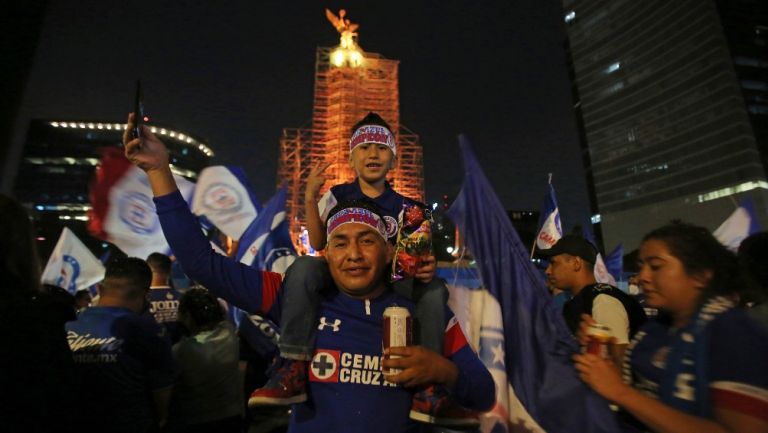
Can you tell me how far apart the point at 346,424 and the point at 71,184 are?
361ft

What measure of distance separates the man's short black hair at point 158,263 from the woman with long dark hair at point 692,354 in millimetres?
5779

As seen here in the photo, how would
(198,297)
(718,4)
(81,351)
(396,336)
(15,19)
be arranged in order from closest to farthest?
(15,19) < (396,336) < (81,351) < (198,297) < (718,4)

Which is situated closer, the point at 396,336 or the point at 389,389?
the point at 396,336

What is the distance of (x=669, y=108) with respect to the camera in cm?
7619

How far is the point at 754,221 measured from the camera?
796 cm

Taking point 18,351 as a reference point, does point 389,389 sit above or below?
below

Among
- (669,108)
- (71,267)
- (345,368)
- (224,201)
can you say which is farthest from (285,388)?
(669,108)

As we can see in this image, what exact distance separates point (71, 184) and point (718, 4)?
12884cm

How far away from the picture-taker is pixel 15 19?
59.6 inches

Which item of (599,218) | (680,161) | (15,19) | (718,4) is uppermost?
(718,4)

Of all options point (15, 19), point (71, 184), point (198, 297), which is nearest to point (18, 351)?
point (15, 19)

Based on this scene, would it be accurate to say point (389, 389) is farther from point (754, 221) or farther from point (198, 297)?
point (754, 221)

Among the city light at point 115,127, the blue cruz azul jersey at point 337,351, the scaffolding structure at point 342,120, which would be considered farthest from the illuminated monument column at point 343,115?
the city light at point 115,127

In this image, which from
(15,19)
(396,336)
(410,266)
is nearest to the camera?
(15,19)
